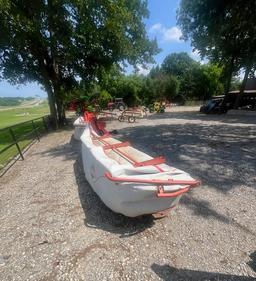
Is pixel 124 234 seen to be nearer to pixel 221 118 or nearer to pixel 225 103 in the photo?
pixel 221 118

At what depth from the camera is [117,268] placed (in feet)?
9.73

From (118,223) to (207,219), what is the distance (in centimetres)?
130

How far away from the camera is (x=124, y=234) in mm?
3617

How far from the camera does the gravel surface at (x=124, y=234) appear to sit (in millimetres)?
2939

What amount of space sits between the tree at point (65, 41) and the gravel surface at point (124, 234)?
9.33 meters

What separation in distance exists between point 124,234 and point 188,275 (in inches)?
42.0

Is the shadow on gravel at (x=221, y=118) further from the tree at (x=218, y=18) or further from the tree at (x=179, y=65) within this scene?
the tree at (x=179, y=65)

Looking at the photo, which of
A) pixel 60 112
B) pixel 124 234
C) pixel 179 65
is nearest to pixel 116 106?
pixel 60 112

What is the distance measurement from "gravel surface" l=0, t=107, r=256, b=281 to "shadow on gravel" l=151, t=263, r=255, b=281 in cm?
1

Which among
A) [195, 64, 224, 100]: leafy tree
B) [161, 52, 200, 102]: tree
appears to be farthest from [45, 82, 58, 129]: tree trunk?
[161, 52, 200, 102]: tree

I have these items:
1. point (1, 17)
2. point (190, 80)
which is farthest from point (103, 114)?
point (190, 80)

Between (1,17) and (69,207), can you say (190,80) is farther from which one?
(69,207)

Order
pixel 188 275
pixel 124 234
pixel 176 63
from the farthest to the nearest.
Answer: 1. pixel 176 63
2. pixel 124 234
3. pixel 188 275

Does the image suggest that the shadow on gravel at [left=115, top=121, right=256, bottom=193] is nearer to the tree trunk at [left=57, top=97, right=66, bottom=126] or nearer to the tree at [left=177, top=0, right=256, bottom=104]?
the tree at [left=177, top=0, right=256, bottom=104]
